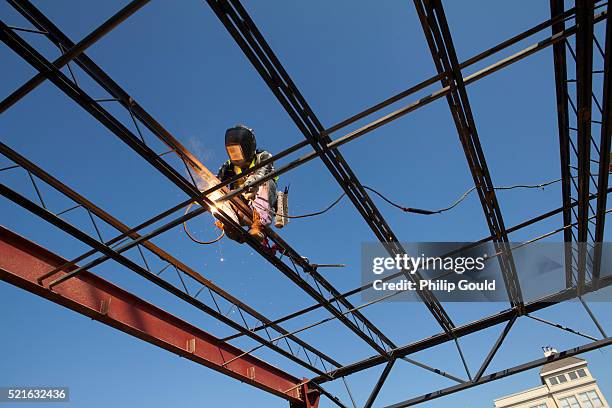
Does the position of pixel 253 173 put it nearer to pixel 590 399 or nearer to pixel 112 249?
pixel 112 249

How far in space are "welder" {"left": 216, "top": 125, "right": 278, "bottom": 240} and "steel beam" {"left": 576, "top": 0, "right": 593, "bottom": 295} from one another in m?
4.72

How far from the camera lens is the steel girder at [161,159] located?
16.8 ft

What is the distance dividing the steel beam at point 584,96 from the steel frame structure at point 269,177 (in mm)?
16

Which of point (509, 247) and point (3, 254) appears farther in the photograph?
point (509, 247)

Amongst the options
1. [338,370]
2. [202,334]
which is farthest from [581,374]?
[202,334]

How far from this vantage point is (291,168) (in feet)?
22.9

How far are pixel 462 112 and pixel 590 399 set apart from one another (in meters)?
78.8

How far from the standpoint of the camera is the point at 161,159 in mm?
6559

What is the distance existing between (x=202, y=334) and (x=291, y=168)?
5379mm

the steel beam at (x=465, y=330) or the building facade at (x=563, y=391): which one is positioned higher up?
the building facade at (x=563, y=391)

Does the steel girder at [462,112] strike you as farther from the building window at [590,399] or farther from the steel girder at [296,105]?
the building window at [590,399]

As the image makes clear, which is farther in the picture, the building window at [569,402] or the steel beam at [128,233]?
the building window at [569,402]

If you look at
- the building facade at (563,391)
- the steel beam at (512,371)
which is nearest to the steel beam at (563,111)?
the steel beam at (512,371)

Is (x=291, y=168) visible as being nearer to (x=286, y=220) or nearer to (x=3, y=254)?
(x=286, y=220)
